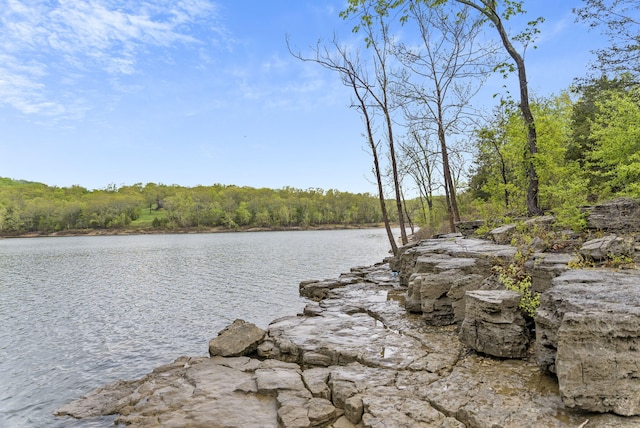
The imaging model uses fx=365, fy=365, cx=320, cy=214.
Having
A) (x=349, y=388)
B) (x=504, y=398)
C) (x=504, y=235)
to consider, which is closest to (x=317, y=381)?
(x=349, y=388)

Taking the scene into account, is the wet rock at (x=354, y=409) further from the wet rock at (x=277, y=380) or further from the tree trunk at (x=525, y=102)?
the tree trunk at (x=525, y=102)

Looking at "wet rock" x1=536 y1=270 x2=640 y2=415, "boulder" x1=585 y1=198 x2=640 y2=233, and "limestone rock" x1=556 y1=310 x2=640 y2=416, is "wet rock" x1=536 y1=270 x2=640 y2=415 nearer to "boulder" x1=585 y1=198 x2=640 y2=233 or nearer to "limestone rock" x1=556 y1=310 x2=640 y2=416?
"limestone rock" x1=556 y1=310 x2=640 y2=416

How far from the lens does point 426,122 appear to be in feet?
68.5

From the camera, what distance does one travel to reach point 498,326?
19.0 feet

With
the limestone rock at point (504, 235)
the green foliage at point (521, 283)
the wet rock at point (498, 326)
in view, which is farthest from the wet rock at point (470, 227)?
the wet rock at point (498, 326)

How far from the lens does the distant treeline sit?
353ft

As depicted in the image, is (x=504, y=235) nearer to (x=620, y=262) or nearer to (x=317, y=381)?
(x=620, y=262)

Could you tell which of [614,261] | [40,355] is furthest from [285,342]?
[40,355]

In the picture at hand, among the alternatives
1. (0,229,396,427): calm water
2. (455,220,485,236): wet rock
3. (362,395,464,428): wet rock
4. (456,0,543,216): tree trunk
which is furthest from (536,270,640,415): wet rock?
(455,220,485,236): wet rock

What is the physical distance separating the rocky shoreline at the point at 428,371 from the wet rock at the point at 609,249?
0.48 m

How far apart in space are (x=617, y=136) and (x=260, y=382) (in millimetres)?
11676

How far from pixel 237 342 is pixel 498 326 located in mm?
5184

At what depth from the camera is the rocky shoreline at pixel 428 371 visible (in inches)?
155

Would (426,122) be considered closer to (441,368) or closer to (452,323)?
(452,323)
